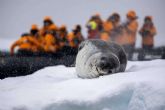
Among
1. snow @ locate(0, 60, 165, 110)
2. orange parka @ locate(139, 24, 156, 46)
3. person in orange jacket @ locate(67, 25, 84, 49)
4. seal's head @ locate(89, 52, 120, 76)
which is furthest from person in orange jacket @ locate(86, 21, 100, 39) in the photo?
snow @ locate(0, 60, 165, 110)

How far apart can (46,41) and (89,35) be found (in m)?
2.46

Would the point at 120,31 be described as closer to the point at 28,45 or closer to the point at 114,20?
the point at 114,20

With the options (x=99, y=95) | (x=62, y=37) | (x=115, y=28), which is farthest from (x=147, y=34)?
(x=99, y=95)

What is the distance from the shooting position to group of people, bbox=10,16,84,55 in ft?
35.9

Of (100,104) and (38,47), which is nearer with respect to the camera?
(100,104)

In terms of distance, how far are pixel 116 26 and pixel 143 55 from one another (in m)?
1.58

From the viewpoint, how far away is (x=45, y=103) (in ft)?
15.1

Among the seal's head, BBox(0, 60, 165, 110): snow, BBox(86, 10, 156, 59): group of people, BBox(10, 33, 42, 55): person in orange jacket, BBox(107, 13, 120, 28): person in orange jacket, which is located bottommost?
BBox(0, 60, 165, 110): snow

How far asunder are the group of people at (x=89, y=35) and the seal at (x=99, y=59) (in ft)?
15.4

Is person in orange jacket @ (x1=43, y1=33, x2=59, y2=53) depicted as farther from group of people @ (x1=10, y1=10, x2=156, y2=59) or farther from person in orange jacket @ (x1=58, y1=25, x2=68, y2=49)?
person in orange jacket @ (x1=58, y1=25, x2=68, y2=49)

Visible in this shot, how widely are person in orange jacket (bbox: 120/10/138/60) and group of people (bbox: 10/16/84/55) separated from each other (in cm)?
173

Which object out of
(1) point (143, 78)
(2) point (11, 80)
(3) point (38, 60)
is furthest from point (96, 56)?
(3) point (38, 60)

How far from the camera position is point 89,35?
43.7ft

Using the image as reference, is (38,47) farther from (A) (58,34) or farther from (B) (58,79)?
(B) (58,79)
